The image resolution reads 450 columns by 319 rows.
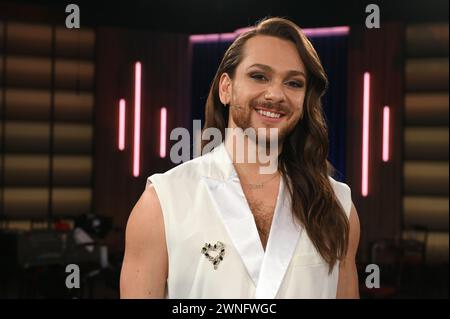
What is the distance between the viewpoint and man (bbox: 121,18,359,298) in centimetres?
130

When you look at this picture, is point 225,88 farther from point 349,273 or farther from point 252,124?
point 349,273

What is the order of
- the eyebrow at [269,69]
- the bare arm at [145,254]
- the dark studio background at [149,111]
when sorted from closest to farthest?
the bare arm at [145,254]
the eyebrow at [269,69]
the dark studio background at [149,111]

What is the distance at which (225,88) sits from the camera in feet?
4.81

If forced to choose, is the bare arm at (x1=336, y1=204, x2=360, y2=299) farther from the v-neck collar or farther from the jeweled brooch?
the jeweled brooch

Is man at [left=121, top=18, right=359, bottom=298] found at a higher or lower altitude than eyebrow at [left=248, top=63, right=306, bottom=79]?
lower

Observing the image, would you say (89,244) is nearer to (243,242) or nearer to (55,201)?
(55,201)

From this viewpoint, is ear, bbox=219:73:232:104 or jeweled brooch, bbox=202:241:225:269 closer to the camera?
jeweled brooch, bbox=202:241:225:269

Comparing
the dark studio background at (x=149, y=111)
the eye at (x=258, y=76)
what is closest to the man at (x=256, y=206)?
the eye at (x=258, y=76)

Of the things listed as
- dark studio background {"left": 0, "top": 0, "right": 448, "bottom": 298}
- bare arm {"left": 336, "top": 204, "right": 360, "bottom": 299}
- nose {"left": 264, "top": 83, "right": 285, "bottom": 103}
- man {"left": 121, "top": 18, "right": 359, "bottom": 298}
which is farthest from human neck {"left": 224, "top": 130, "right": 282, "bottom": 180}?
dark studio background {"left": 0, "top": 0, "right": 448, "bottom": 298}

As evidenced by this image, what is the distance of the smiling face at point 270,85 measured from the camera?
4.49 feet

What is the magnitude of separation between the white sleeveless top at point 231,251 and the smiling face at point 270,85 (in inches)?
7.1

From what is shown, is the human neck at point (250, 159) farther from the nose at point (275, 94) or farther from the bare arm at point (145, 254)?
the bare arm at point (145, 254)

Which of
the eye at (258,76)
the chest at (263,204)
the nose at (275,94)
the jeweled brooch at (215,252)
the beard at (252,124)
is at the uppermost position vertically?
the eye at (258,76)

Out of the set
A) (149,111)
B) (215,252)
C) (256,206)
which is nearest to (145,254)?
(215,252)
